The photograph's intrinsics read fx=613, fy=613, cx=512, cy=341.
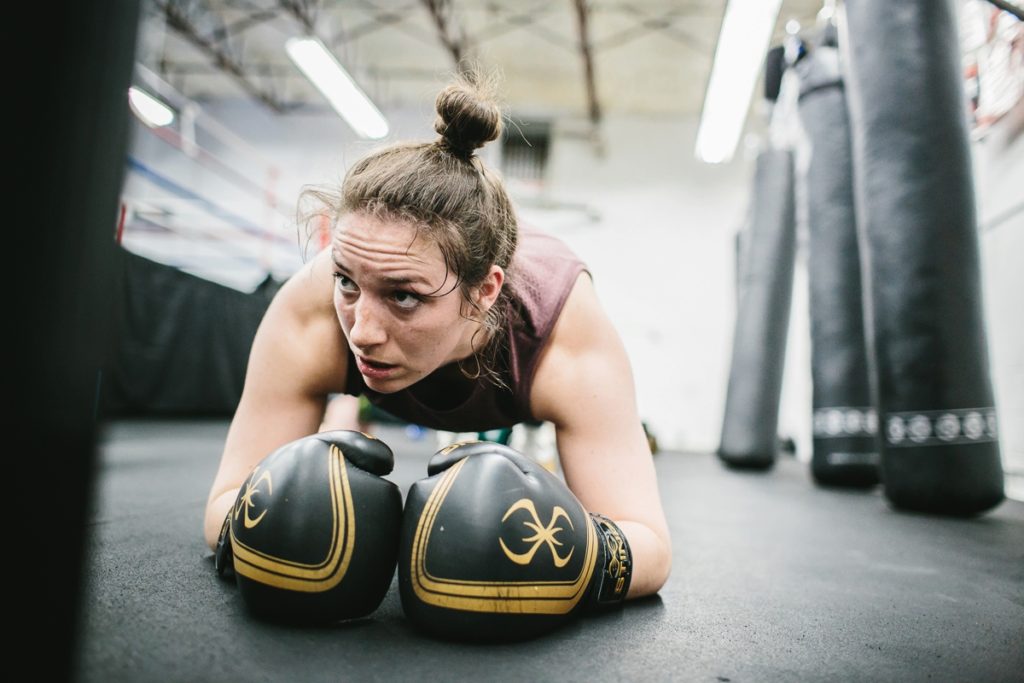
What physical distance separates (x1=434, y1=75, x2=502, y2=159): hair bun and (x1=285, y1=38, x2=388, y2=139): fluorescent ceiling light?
3.88 metres

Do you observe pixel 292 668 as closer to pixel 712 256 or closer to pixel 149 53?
pixel 712 256

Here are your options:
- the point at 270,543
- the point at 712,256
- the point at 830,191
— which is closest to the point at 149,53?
the point at 712,256

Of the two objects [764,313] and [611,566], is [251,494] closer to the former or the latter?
[611,566]

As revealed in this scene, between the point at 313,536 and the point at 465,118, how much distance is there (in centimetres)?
67

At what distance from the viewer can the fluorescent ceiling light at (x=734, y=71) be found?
13.6 ft

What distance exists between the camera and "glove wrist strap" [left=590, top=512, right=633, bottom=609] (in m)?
0.93

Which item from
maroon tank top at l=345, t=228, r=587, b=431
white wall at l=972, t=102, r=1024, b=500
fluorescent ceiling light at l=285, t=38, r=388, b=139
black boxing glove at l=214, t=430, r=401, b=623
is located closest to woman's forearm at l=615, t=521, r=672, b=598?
maroon tank top at l=345, t=228, r=587, b=431

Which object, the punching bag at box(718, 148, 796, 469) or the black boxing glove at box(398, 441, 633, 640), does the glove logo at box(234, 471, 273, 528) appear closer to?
the black boxing glove at box(398, 441, 633, 640)

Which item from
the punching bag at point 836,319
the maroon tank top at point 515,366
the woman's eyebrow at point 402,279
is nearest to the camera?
the woman's eyebrow at point 402,279

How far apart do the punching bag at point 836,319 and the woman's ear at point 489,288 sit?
243cm

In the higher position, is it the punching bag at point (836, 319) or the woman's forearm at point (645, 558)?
the punching bag at point (836, 319)

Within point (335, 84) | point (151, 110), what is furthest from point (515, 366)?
point (335, 84)

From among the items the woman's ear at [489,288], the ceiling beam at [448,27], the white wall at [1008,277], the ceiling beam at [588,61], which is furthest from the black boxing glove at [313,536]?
→ the ceiling beam at [588,61]

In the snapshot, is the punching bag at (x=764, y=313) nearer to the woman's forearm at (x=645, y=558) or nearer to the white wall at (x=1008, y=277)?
the white wall at (x=1008, y=277)
